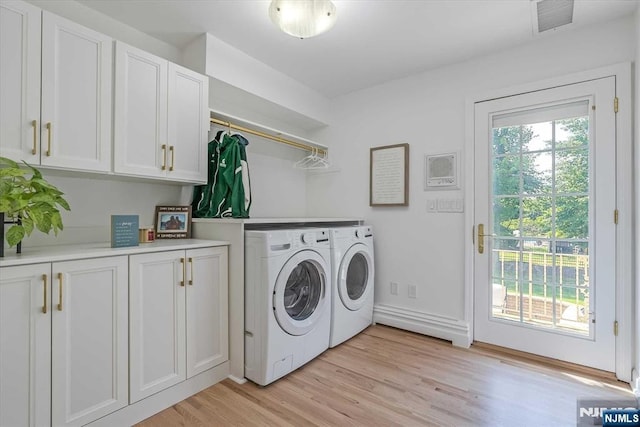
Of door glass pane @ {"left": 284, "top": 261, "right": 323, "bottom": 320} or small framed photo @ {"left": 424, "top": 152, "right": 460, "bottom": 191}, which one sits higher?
small framed photo @ {"left": 424, "top": 152, "right": 460, "bottom": 191}

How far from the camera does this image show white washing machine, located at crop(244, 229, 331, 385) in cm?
184

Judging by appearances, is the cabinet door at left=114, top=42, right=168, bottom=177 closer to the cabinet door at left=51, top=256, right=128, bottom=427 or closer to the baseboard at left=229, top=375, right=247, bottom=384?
the cabinet door at left=51, top=256, right=128, bottom=427

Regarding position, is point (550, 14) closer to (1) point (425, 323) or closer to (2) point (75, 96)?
(1) point (425, 323)

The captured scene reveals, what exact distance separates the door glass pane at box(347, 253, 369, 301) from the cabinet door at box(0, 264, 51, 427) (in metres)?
2.06

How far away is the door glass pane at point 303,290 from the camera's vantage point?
85.2 inches

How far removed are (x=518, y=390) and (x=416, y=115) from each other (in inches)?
88.9

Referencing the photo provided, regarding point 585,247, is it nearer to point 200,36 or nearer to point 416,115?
point 416,115

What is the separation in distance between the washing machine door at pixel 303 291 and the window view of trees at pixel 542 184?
1495mm

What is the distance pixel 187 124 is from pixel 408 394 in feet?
7.43

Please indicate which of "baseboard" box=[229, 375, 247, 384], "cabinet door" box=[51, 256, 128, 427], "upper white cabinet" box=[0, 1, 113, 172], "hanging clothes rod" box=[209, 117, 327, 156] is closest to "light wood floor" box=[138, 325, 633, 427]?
"baseboard" box=[229, 375, 247, 384]

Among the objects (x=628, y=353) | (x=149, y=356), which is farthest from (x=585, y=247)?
(x=149, y=356)

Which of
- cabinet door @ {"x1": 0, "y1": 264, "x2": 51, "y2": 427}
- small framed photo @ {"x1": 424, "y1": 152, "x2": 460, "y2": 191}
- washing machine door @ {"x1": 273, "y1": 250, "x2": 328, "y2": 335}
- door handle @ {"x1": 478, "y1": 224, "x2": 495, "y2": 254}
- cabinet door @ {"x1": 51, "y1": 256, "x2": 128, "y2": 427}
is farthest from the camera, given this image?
small framed photo @ {"x1": 424, "y1": 152, "x2": 460, "y2": 191}

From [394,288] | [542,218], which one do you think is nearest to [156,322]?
[394,288]

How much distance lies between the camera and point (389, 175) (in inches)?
117
